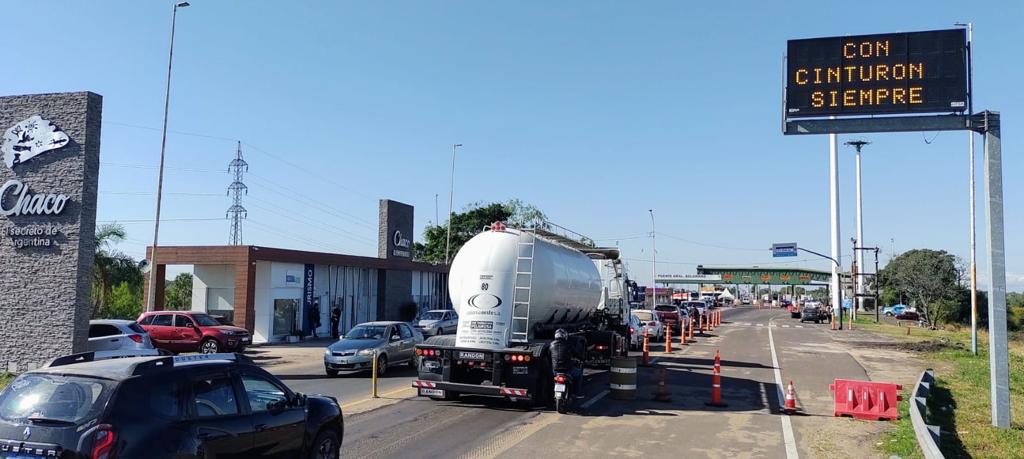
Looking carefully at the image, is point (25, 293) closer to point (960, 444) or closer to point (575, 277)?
point (575, 277)

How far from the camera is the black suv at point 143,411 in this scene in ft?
17.8

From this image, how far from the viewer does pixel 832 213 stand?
8550cm

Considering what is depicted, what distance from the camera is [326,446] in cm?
786

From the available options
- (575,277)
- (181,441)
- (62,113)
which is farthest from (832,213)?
(181,441)

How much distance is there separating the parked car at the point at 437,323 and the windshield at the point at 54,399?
23347 millimetres

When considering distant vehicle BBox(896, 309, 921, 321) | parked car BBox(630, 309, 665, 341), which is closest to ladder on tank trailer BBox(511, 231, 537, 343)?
parked car BBox(630, 309, 665, 341)

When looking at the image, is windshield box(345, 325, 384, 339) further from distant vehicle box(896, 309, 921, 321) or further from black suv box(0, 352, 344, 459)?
distant vehicle box(896, 309, 921, 321)

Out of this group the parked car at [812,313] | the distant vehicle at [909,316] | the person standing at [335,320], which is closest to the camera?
the person standing at [335,320]

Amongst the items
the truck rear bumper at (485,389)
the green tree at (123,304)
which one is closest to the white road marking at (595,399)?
the truck rear bumper at (485,389)

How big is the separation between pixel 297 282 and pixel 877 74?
26.5m

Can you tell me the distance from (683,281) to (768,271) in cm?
1774

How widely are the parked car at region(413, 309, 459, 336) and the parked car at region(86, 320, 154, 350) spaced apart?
11.6 m

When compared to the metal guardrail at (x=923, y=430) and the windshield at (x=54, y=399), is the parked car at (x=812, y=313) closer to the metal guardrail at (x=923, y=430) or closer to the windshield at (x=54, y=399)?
the metal guardrail at (x=923, y=430)

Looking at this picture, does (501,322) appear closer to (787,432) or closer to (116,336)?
(787,432)
